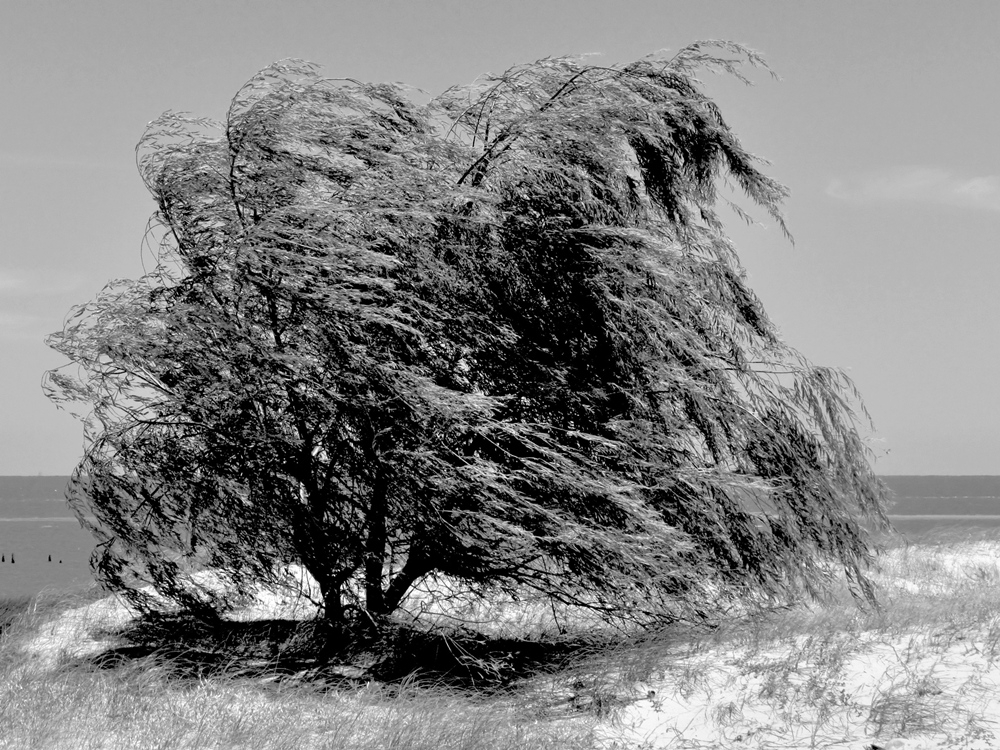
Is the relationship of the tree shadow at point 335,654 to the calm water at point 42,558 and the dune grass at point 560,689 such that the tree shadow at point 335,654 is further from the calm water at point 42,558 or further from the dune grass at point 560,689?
the calm water at point 42,558

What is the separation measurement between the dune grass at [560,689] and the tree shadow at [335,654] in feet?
0.10

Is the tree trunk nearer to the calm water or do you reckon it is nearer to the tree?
the tree

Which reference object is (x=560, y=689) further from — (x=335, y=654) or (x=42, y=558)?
(x=42, y=558)

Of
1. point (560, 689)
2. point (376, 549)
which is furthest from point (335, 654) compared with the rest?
point (560, 689)

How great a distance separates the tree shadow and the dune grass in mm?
31

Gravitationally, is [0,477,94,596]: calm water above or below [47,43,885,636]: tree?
below

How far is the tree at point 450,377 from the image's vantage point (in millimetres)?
8758

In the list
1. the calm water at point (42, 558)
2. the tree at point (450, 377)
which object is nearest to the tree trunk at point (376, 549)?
the tree at point (450, 377)

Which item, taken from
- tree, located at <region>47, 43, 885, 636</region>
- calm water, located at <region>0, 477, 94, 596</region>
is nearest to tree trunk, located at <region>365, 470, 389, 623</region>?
tree, located at <region>47, 43, 885, 636</region>

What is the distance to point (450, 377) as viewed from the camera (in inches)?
360

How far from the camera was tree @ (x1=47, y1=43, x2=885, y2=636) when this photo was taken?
8.76 metres

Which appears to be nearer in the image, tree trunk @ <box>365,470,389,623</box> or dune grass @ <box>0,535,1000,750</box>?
dune grass @ <box>0,535,1000,750</box>

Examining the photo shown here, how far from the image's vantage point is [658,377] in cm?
937

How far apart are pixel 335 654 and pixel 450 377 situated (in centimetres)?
309
